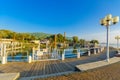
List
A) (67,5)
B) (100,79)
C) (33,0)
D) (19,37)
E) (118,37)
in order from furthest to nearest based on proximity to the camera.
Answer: (19,37)
(67,5)
(33,0)
(118,37)
(100,79)

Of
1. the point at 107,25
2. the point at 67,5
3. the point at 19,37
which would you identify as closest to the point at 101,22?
the point at 107,25

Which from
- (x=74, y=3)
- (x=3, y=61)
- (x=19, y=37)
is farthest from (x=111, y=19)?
(x=19, y=37)

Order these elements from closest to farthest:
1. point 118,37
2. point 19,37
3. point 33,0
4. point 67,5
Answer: point 118,37
point 33,0
point 67,5
point 19,37

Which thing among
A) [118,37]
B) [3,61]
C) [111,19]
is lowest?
[3,61]

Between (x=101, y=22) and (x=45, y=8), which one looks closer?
(x=101, y=22)

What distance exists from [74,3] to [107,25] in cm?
1779

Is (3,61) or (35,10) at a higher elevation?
(35,10)

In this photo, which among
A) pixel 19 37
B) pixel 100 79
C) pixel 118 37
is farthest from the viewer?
pixel 19 37

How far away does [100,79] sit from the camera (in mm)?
4145

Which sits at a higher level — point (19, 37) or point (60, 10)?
point (60, 10)

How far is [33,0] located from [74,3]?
27.2ft

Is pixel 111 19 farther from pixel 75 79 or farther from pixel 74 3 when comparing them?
pixel 74 3

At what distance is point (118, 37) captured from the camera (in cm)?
1598

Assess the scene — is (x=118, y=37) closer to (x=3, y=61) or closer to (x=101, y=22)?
(x=101, y=22)
